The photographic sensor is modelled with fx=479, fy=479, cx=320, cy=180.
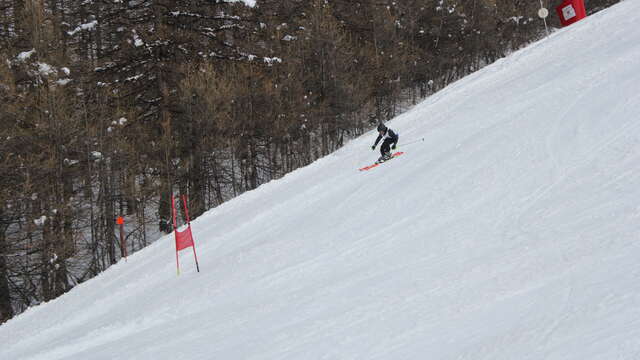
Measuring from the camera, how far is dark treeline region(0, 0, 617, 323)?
17750mm

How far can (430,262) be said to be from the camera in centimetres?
645

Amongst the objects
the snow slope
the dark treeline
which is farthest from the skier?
the dark treeline

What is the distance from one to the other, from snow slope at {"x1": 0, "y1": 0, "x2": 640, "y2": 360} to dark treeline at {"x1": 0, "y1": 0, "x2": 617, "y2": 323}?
714 cm

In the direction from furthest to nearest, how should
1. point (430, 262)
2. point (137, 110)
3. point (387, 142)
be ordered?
point (137, 110)
point (387, 142)
point (430, 262)

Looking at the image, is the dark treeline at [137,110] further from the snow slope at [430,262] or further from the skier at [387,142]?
the skier at [387,142]


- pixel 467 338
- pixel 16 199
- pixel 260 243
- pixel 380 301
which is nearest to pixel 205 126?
pixel 16 199

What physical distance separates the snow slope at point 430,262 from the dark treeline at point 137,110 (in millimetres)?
7142

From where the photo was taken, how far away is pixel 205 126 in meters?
22.7

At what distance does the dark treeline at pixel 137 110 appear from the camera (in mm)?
→ 17750

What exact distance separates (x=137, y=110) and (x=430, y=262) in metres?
19.4

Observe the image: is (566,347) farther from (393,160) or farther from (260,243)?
(393,160)

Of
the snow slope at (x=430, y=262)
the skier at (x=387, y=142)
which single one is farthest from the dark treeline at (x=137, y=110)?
the skier at (x=387, y=142)

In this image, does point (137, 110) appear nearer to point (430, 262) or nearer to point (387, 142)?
point (387, 142)

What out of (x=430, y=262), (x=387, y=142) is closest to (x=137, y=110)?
(x=387, y=142)
